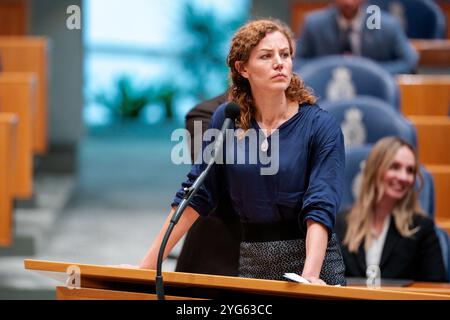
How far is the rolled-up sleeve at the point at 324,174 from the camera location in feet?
6.44

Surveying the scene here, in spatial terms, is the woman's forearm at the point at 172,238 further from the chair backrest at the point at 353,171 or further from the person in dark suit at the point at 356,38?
the person in dark suit at the point at 356,38

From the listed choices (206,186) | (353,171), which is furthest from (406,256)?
(206,186)

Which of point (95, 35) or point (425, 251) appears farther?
point (95, 35)

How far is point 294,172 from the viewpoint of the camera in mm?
2020

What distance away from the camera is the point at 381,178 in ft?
9.98

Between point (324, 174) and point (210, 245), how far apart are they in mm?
633

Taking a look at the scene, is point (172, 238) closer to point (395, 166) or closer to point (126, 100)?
point (395, 166)

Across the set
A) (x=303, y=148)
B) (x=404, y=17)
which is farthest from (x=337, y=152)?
(x=404, y=17)

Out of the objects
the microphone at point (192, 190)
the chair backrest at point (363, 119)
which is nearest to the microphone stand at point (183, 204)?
the microphone at point (192, 190)

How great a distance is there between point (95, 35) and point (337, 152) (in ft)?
21.7

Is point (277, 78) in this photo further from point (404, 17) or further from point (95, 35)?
point (95, 35)

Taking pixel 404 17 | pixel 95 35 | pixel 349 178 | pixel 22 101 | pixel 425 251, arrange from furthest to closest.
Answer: pixel 95 35 → pixel 404 17 → pixel 22 101 → pixel 349 178 → pixel 425 251

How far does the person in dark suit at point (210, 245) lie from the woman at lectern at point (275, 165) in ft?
1.46

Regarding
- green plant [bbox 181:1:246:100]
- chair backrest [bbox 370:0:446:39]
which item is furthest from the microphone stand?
green plant [bbox 181:1:246:100]
